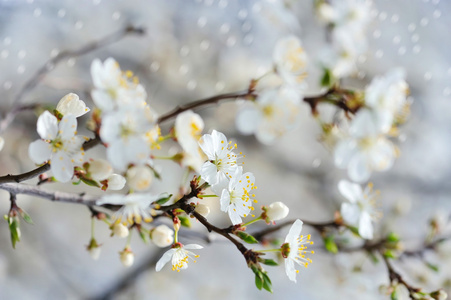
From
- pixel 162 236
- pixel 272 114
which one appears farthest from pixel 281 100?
pixel 162 236

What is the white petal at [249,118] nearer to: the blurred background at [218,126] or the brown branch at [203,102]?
the brown branch at [203,102]

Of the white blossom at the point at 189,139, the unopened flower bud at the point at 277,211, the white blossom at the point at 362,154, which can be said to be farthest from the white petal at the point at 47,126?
the white blossom at the point at 362,154

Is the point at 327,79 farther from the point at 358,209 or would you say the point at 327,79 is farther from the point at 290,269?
the point at 290,269

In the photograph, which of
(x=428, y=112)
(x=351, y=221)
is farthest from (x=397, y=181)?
(x=351, y=221)

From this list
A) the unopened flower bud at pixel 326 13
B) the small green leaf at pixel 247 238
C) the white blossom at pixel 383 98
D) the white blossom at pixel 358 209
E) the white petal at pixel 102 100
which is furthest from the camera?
the unopened flower bud at pixel 326 13

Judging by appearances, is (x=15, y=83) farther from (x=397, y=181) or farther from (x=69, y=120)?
(x=397, y=181)

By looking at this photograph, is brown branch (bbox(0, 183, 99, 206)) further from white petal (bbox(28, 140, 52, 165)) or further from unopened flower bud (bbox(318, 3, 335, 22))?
unopened flower bud (bbox(318, 3, 335, 22))
